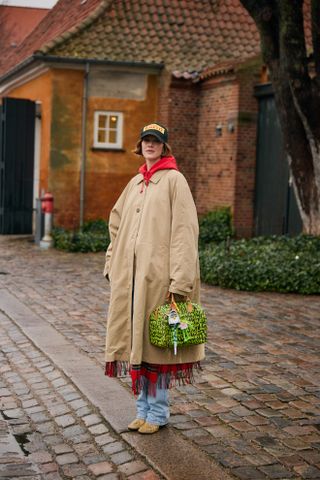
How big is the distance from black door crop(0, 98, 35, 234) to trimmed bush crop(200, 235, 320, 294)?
23.2 ft

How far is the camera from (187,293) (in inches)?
192

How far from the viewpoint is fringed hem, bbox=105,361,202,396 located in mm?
4953

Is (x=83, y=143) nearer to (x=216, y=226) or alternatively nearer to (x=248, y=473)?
(x=216, y=226)

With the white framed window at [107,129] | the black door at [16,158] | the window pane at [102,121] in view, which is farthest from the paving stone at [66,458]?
the window pane at [102,121]

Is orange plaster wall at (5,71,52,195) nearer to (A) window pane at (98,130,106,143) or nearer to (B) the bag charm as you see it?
(A) window pane at (98,130,106,143)

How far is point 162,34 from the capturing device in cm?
1955

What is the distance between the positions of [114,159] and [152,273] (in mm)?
14568

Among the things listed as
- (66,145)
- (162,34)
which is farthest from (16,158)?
(162,34)

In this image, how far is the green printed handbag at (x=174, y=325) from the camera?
4801 mm

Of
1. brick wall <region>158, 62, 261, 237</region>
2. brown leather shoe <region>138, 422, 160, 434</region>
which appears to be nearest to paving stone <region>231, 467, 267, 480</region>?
brown leather shoe <region>138, 422, 160, 434</region>

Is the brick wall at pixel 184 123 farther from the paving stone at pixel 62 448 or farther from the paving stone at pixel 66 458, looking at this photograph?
the paving stone at pixel 66 458

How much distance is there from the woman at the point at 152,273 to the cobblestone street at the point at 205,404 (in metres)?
0.37

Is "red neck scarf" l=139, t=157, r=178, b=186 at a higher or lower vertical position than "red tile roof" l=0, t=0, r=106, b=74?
lower

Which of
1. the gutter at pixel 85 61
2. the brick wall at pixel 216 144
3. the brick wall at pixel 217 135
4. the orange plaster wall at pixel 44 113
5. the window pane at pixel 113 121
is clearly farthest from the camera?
the window pane at pixel 113 121
